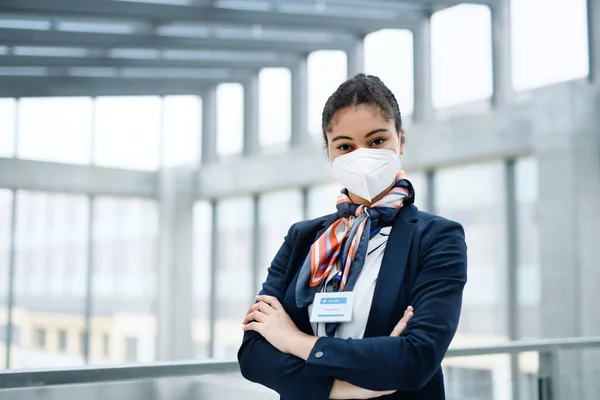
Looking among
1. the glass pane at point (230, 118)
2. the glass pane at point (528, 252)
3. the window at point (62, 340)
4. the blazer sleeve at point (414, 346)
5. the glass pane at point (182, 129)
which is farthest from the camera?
the glass pane at point (182, 129)

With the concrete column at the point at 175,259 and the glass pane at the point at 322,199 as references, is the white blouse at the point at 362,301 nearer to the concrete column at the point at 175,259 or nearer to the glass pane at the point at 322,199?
the glass pane at the point at 322,199

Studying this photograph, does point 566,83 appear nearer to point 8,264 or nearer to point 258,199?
point 258,199

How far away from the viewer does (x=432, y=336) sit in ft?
5.52

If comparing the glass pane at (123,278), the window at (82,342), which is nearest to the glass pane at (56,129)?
the glass pane at (123,278)

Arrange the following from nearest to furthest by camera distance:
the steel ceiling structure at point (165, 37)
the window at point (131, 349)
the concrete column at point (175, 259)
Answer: the steel ceiling structure at point (165, 37), the window at point (131, 349), the concrete column at point (175, 259)

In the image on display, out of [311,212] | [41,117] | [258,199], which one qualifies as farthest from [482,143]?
[41,117]

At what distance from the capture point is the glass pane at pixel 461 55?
10812 millimetres

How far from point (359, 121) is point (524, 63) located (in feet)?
29.9

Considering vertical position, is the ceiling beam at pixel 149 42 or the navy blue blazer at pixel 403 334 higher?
the ceiling beam at pixel 149 42

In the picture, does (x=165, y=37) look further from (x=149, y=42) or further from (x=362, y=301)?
(x=362, y=301)

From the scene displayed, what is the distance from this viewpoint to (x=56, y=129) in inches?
545

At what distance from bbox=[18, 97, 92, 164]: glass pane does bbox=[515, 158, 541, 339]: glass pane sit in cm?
828

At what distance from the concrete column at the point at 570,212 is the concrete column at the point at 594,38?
1.64 feet

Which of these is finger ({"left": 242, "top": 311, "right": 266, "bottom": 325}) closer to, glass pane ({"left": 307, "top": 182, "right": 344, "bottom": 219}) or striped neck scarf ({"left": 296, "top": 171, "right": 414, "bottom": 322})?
striped neck scarf ({"left": 296, "top": 171, "right": 414, "bottom": 322})
